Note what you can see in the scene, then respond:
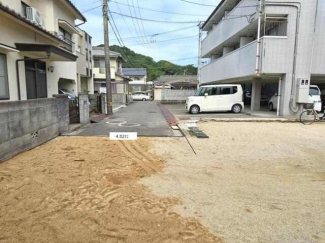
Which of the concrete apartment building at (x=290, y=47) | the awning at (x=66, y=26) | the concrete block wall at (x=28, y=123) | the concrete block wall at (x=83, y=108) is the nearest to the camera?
the concrete block wall at (x=28, y=123)

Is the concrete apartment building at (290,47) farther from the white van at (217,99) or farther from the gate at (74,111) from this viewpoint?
the gate at (74,111)

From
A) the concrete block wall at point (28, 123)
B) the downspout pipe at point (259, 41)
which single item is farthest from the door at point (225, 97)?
the concrete block wall at point (28, 123)

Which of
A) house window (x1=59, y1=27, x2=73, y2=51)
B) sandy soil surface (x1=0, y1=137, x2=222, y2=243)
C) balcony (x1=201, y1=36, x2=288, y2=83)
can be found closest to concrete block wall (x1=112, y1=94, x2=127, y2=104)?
house window (x1=59, y1=27, x2=73, y2=51)

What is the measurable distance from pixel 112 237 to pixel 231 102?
1364 centimetres

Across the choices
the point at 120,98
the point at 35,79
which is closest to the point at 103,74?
the point at 120,98

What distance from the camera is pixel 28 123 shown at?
5.85m

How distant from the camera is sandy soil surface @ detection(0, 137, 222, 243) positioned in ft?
8.23

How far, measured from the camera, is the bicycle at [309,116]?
1146 centimetres

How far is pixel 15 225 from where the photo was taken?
8.64 feet

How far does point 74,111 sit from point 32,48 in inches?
→ 115

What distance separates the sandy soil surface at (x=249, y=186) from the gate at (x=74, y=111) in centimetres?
460

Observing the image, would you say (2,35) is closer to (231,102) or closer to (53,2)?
(53,2)

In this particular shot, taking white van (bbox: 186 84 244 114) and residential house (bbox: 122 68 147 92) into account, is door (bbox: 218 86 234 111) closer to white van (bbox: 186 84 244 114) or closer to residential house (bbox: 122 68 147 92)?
white van (bbox: 186 84 244 114)

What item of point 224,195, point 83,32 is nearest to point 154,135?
point 224,195
